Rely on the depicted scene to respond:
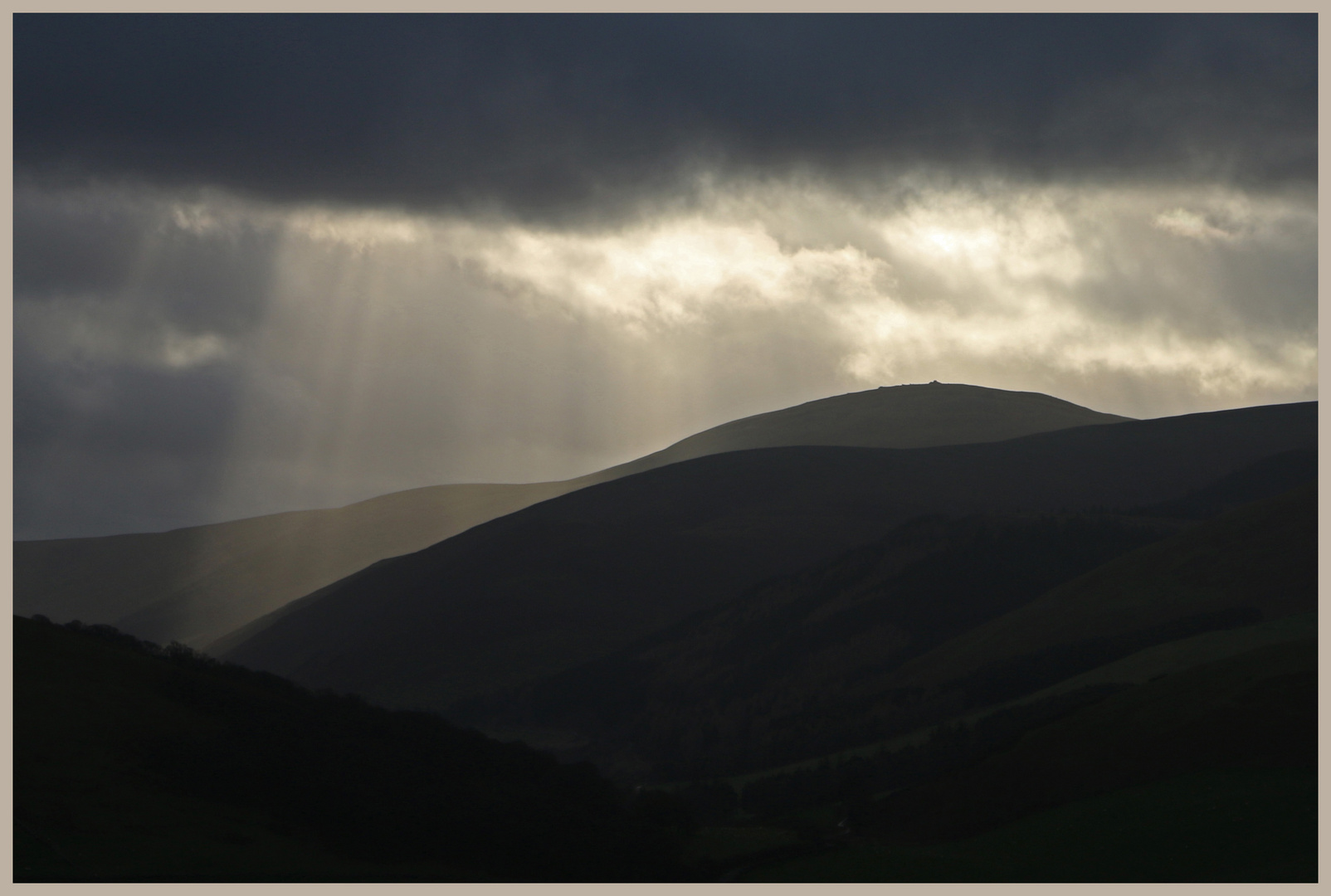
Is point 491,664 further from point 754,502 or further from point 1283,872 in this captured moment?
point 1283,872

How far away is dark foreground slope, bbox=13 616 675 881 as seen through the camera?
33.0 meters

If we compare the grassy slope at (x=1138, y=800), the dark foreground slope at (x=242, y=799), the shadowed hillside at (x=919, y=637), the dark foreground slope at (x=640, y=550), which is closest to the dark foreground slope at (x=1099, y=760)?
the grassy slope at (x=1138, y=800)

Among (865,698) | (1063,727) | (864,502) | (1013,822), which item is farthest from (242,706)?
(864,502)

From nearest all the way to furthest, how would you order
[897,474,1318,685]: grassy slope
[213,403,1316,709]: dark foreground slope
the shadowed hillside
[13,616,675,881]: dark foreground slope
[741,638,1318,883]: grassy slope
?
[13,616,675,881]: dark foreground slope → [741,638,1318,883]: grassy slope → the shadowed hillside → [897,474,1318,685]: grassy slope → [213,403,1316,709]: dark foreground slope

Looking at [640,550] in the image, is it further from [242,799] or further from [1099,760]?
[242,799]

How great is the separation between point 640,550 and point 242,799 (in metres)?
126

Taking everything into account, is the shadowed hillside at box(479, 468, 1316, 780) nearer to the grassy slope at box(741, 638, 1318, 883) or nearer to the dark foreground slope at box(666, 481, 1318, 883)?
the dark foreground slope at box(666, 481, 1318, 883)

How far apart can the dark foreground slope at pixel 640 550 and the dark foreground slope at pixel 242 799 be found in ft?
264

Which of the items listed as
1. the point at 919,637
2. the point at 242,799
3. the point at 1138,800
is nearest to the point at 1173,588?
the point at 919,637

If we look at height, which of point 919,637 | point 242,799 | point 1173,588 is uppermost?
point 1173,588

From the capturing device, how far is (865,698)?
96.8 metres

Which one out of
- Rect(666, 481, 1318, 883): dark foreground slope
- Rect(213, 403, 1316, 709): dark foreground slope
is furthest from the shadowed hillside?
Rect(213, 403, 1316, 709): dark foreground slope

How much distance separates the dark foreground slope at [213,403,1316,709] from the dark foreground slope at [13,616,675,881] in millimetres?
80576

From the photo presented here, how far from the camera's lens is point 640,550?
16350cm
